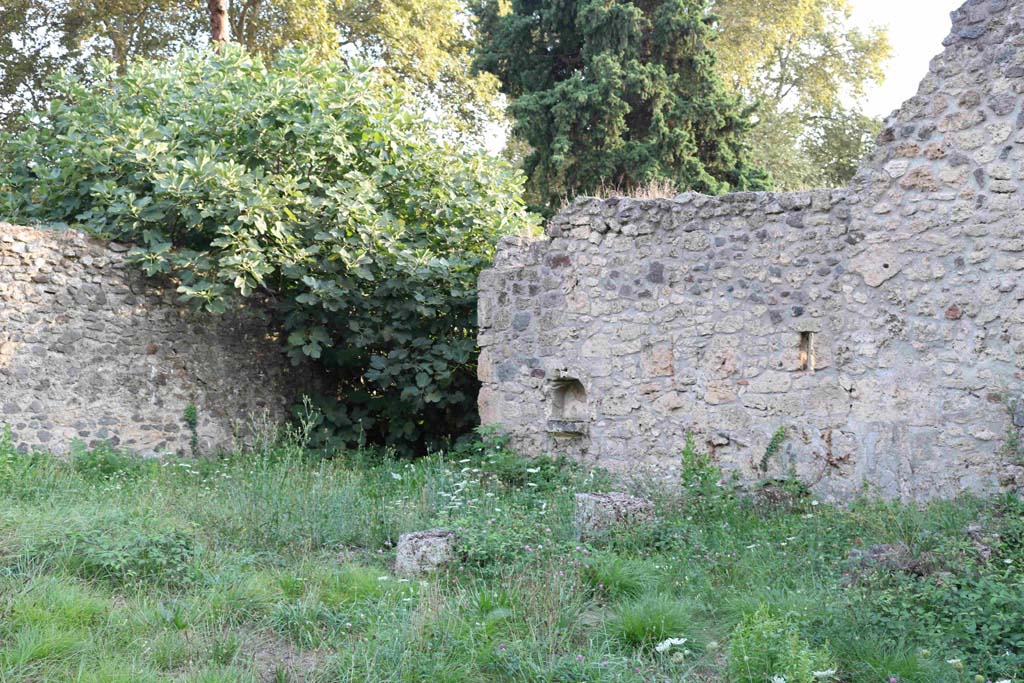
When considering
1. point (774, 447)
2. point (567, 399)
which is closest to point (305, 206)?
point (567, 399)

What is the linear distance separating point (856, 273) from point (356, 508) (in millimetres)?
3940

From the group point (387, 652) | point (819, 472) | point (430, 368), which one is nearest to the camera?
point (387, 652)

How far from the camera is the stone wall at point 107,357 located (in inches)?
340

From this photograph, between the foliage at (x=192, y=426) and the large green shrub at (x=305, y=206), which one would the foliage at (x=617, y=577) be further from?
the foliage at (x=192, y=426)

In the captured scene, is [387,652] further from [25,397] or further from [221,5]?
[221,5]

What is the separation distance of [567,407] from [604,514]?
8.31 feet

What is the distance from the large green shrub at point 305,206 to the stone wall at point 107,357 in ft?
1.35

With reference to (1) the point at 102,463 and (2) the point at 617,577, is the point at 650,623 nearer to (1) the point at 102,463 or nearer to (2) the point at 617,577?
(2) the point at 617,577

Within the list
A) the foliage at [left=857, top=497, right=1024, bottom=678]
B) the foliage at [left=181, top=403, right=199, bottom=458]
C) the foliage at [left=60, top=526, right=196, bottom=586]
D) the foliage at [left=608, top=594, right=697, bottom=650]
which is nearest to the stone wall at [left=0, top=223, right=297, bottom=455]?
the foliage at [left=181, top=403, right=199, bottom=458]

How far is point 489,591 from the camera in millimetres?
5141

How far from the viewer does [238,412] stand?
32.8ft

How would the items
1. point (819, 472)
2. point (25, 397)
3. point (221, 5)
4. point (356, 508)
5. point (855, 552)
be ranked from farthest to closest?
point (221, 5) → point (25, 397) → point (819, 472) → point (356, 508) → point (855, 552)

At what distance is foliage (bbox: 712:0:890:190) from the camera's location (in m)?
22.6

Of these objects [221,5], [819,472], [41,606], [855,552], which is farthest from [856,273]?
[221,5]
